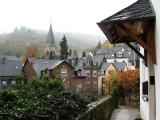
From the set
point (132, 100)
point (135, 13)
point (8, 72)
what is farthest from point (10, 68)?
point (135, 13)

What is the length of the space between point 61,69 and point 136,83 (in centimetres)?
1534

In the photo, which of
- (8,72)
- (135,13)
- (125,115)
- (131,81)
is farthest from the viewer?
(8,72)

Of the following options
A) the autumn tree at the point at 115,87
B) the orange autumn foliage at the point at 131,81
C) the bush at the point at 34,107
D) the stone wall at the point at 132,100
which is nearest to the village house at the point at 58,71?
the autumn tree at the point at 115,87

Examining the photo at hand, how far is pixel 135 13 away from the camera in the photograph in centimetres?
485

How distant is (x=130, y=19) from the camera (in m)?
4.58

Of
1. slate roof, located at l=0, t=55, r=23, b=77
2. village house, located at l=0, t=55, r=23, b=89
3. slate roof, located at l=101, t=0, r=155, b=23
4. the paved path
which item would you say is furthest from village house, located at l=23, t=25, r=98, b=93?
slate roof, located at l=101, t=0, r=155, b=23

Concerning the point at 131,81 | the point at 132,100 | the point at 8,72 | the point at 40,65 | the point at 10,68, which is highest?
the point at 40,65

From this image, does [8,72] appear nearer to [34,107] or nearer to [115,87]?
[115,87]

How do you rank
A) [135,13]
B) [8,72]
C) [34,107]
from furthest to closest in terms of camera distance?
[8,72]
[34,107]
[135,13]

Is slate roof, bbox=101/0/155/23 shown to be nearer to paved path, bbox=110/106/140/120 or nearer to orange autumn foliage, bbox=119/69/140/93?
paved path, bbox=110/106/140/120

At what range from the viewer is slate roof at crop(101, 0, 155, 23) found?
4605mm

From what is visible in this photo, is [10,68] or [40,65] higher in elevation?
[40,65]

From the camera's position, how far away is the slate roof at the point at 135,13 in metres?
4.61

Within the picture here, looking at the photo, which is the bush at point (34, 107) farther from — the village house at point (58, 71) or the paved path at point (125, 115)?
the village house at point (58, 71)
